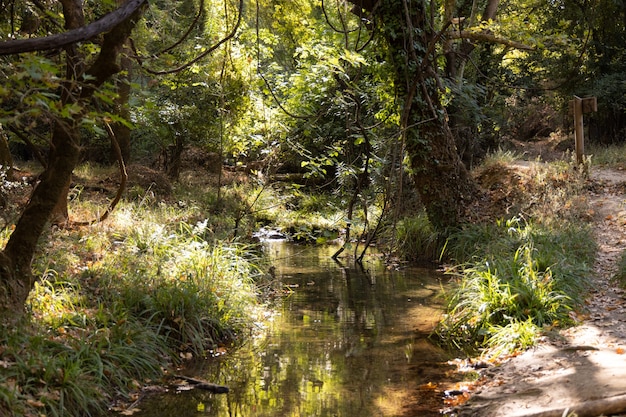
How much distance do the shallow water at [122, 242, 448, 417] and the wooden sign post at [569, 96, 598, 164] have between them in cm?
546

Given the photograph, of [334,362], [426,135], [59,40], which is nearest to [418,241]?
[426,135]

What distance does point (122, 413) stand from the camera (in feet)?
16.3

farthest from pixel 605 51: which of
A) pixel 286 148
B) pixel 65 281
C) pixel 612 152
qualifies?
pixel 65 281

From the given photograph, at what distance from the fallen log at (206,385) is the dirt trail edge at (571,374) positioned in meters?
2.09

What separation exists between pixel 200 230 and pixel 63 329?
3.17 metres

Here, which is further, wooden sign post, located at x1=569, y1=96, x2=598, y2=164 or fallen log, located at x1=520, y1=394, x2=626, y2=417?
wooden sign post, located at x1=569, y1=96, x2=598, y2=164

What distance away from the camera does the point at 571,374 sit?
190 inches

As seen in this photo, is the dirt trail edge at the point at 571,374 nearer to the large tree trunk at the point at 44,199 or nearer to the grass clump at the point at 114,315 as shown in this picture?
the grass clump at the point at 114,315

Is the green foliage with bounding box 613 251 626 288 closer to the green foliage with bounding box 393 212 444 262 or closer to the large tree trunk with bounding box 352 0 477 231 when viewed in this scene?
the large tree trunk with bounding box 352 0 477 231

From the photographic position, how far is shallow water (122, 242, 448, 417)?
5168mm

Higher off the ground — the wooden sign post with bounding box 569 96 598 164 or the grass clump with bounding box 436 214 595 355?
the wooden sign post with bounding box 569 96 598 164

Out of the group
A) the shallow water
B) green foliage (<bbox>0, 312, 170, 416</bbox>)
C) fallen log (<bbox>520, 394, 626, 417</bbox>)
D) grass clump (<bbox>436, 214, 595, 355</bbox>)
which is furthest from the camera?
grass clump (<bbox>436, 214, 595, 355</bbox>)

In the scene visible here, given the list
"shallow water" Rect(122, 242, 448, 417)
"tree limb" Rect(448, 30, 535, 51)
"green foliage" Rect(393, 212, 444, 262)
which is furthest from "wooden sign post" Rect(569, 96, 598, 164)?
"shallow water" Rect(122, 242, 448, 417)

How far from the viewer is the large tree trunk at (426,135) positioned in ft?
34.5
